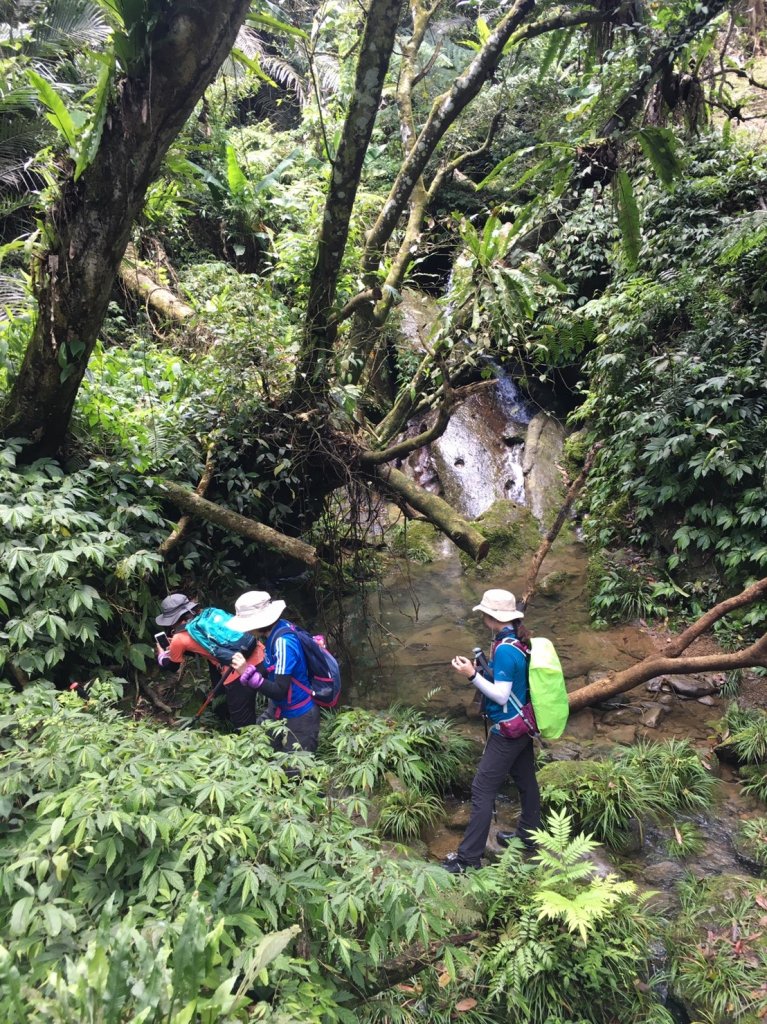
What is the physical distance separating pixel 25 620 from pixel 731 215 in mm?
10652

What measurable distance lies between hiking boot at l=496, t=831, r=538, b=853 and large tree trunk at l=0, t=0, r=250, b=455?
15.8ft

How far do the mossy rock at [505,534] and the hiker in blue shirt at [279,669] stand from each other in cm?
532

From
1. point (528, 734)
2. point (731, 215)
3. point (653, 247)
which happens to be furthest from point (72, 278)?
point (731, 215)

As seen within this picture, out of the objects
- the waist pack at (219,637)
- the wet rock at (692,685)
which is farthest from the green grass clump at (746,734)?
the waist pack at (219,637)

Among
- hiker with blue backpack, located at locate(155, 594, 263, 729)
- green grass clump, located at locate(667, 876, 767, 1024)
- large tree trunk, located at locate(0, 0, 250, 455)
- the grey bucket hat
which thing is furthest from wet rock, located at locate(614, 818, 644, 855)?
large tree trunk, located at locate(0, 0, 250, 455)

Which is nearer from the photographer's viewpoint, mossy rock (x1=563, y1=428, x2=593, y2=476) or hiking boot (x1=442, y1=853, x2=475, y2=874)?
hiking boot (x1=442, y1=853, x2=475, y2=874)

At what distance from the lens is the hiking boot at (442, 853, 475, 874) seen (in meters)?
4.26

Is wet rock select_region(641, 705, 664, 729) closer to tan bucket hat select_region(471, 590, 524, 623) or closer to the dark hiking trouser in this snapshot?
the dark hiking trouser

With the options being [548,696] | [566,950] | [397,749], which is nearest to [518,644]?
[548,696]

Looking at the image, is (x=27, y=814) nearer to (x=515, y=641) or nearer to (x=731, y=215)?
(x=515, y=641)

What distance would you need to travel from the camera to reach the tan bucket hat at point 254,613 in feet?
14.5

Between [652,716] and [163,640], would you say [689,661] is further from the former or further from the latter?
[163,640]

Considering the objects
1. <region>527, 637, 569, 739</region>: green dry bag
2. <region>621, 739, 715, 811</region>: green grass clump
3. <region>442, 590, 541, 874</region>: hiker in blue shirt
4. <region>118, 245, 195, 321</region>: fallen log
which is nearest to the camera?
<region>527, 637, 569, 739</region>: green dry bag

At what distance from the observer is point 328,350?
596 cm
